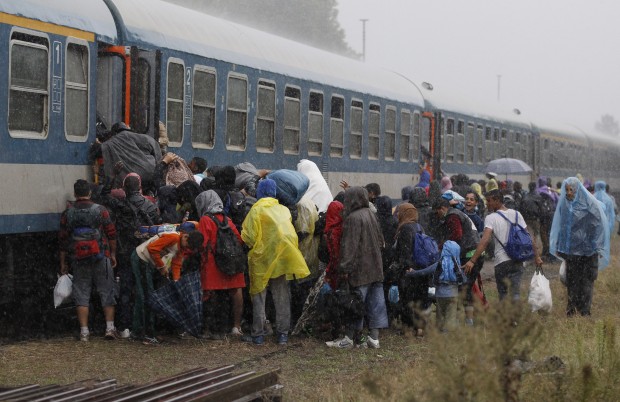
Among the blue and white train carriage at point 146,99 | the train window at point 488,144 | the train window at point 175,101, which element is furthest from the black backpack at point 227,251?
the train window at point 488,144

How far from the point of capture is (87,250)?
396 inches

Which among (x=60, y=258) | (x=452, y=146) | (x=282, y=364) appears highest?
(x=452, y=146)

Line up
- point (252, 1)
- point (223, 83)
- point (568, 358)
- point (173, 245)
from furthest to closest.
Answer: point (252, 1), point (223, 83), point (173, 245), point (568, 358)

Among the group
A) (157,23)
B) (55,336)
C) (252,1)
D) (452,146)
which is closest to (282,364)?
(55,336)

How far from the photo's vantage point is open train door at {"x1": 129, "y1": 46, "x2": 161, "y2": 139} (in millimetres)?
11742

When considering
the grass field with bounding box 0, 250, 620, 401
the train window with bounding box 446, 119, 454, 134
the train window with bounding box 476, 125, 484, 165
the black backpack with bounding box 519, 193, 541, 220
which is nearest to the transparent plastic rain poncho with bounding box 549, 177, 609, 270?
the grass field with bounding box 0, 250, 620, 401

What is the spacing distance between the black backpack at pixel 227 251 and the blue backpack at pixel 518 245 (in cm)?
273

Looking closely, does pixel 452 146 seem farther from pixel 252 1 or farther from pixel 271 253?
pixel 252 1

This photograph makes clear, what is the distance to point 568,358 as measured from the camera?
27.7ft

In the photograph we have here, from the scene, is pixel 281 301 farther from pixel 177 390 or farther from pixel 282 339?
pixel 177 390

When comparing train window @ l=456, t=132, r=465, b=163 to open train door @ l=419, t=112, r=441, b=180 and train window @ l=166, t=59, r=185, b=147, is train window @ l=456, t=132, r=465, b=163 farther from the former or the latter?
train window @ l=166, t=59, r=185, b=147

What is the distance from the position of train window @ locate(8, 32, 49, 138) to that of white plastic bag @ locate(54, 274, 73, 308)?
52.2 inches

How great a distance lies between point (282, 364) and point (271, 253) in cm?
133

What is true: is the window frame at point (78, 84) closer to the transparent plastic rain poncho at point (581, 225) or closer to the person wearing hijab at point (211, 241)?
the person wearing hijab at point (211, 241)
